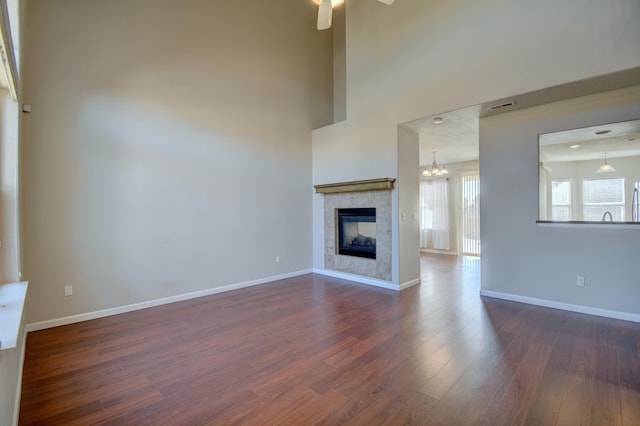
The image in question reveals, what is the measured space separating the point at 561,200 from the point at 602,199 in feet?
1.26

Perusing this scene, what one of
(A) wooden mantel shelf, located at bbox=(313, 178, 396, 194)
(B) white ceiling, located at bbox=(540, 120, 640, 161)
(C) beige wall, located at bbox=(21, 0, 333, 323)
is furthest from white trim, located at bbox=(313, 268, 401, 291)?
(B) white ceiling, located at bbox=(540, 120, 640, 161)

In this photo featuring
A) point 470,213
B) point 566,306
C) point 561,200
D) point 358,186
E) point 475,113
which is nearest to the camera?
point 566,306

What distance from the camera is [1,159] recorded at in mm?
2129

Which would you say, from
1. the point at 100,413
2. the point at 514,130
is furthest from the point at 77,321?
the point at 514,130

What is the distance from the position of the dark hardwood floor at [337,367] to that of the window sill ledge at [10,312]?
0.76 meters

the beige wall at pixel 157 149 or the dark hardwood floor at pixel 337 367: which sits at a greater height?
the beige wall at pixel 157 149

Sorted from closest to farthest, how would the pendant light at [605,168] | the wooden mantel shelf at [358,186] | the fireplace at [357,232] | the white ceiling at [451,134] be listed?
the pendant light at [605,168], the white ceiling at [451,134], the wooden mantel shelf at [358,186], the fireplace at [357,232]

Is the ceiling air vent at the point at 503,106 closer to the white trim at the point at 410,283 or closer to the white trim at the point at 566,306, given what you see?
the white trim at the point at 566,306

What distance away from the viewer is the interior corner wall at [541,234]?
3328mm

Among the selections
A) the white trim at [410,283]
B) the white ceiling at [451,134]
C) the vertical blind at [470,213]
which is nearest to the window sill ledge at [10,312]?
the white trim at [410,283]

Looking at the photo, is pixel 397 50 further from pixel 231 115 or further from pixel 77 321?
pixel 77 321

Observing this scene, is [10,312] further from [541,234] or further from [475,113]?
[541,234]

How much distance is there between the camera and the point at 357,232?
555 cm

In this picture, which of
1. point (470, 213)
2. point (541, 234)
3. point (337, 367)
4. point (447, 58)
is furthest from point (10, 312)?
point (470, 213)
